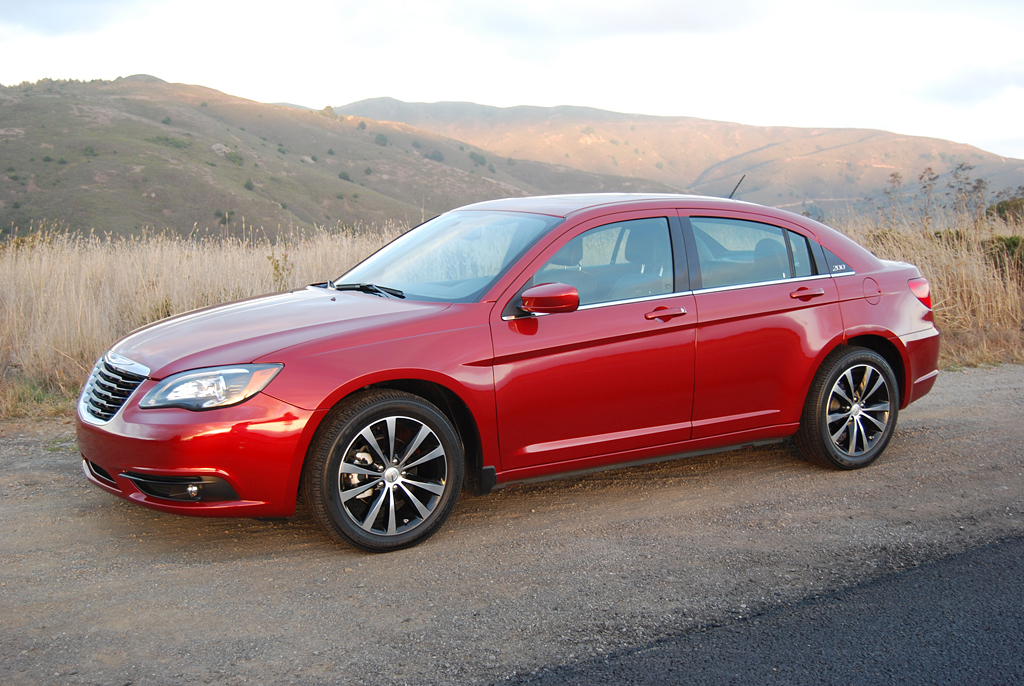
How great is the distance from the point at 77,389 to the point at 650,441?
555cm

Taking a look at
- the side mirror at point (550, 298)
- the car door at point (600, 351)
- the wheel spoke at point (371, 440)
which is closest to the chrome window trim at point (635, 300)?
the car door at point (600, 351)

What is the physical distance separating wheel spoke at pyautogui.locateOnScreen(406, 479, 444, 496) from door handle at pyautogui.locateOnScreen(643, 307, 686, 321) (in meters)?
1.44

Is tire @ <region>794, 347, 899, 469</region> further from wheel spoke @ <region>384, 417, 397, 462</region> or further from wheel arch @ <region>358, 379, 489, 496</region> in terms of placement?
wheel spoke @ <region>384, 417, 397, 462</region>

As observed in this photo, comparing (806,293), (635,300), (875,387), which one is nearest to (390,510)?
(635,300)

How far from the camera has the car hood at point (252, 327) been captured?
146 inches

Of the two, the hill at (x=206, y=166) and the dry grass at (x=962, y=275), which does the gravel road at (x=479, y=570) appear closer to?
the dry grass at (x=962, y=275)

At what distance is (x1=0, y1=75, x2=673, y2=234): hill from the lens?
6175cm

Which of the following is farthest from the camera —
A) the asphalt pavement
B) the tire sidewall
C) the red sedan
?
the tire sidewall

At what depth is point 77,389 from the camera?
7352 mm

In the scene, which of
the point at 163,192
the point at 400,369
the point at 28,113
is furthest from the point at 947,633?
the point at 28,113

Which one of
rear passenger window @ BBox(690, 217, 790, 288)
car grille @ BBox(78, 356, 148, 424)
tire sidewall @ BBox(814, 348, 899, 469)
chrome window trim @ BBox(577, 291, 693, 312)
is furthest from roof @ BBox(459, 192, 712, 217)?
car grille @ BBox(78, 356, 148, 424)

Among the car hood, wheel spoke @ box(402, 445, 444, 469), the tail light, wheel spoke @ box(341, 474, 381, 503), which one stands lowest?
wheel spoke @ box(341, 474, 381, 503)

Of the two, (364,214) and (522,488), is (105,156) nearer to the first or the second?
(364,214)

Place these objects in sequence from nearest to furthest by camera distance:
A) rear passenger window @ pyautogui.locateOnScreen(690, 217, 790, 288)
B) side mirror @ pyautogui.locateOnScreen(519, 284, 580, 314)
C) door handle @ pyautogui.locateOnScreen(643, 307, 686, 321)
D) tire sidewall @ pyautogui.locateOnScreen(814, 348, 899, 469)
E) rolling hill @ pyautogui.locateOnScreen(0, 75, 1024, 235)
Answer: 1. side mirror @ pyautogui.locateOnScreen(519, 284, 580, 314)
2. door handle @ pyautogui.locateOnScreen(643, 307, 686, 321)
3. rear passenger window @ pyautogui.locateOnScreen(690, 217, 790, 288)
4. tire sidewall @ pyautogui.locateOnScreen(814, 348, 899, 469)
5. rolling hill @ pyautogui.locateOnScreen(0, 75, 1024, 235)
